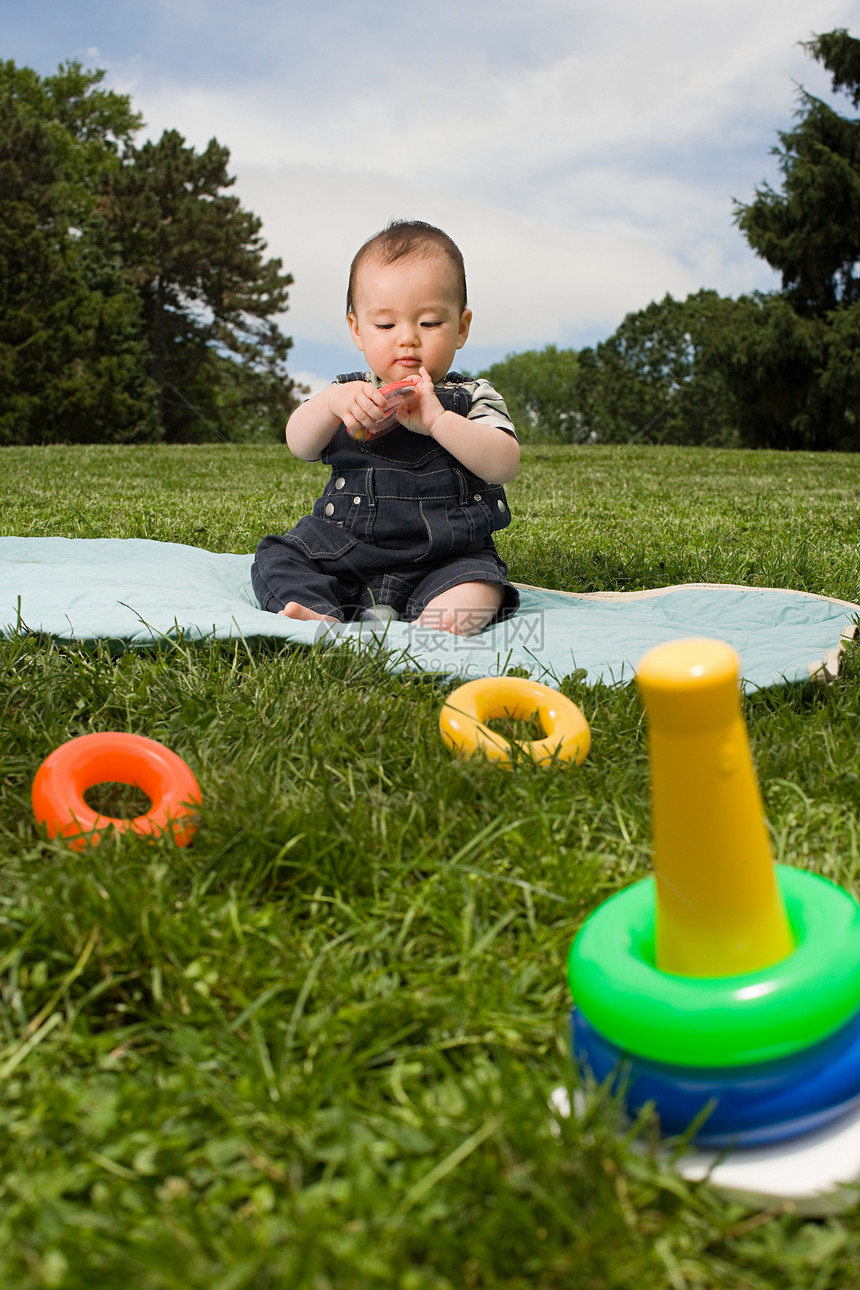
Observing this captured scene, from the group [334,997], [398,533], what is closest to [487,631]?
[398,533]

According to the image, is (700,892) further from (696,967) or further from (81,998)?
(81,998)

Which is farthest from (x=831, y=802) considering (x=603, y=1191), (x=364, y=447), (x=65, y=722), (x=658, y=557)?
(x=658, y=557)

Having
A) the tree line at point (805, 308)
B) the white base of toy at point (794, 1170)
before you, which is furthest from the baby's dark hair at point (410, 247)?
the tree line at point (805, 308)

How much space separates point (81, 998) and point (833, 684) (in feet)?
5.62

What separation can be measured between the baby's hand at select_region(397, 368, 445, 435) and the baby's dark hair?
292 mm

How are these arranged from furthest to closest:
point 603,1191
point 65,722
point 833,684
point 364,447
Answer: point 364,447, point 833,684, point 65,722, point 603,1191

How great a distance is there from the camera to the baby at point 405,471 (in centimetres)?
280

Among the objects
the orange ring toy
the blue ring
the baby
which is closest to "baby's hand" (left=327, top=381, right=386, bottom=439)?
the baby

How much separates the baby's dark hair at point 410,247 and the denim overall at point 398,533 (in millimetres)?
382

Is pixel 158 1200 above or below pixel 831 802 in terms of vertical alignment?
below

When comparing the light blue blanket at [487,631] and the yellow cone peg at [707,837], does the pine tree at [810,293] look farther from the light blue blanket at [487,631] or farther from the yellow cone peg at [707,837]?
the yellow cone peg at [707,837]

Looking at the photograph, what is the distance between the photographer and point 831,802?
5.25 feet

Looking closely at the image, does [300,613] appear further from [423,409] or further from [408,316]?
[408,316]

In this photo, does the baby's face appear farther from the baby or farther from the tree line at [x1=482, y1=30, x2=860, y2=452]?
the tree line at [x1=482, y1=30, x2=860, y2=452]
